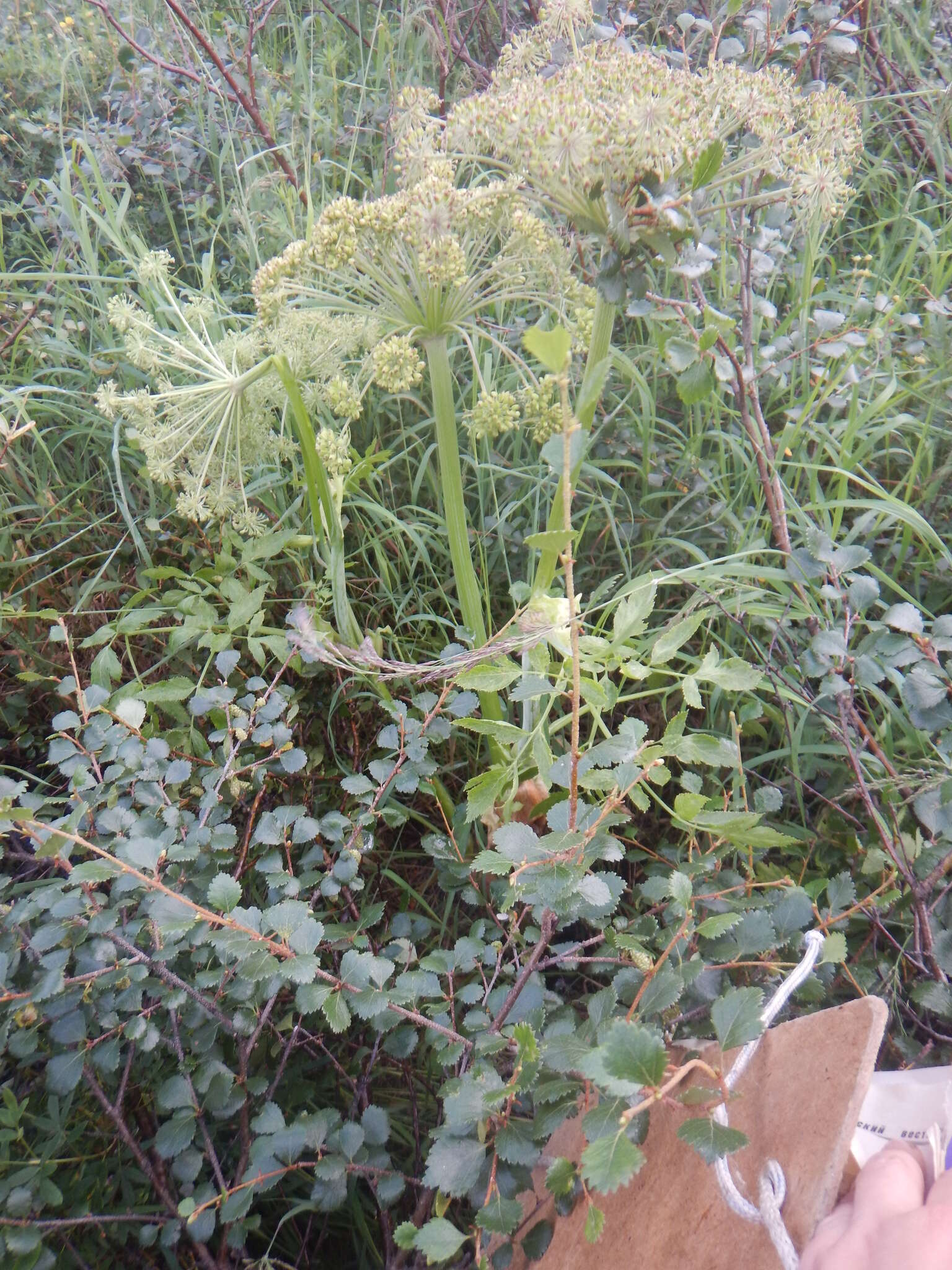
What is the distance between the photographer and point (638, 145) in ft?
3.08

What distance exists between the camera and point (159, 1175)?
3.41ft

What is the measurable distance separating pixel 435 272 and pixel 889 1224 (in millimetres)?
1126

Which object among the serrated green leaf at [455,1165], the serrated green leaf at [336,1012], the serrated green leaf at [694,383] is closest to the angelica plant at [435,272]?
the serrated green leaf at [694,383]

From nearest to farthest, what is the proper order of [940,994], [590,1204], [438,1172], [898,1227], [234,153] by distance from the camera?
[898,1227] < [590,1204] < [438,1172] < [940,994] < [234,153]

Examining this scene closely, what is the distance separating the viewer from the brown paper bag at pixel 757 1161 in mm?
628

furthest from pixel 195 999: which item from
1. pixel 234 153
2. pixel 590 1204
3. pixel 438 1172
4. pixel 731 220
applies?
pixel 234 153

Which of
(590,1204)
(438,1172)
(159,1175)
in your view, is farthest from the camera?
(159,1175)

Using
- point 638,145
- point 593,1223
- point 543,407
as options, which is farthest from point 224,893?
point 638,145

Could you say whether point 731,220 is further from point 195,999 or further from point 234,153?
point 195,999

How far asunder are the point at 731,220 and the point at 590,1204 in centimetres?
169

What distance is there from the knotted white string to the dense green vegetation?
2.0 inches

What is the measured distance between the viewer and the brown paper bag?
0.63 metres

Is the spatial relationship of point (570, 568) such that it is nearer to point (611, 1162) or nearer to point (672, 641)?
point (672, 641)

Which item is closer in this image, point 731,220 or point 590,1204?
point 590,1204
